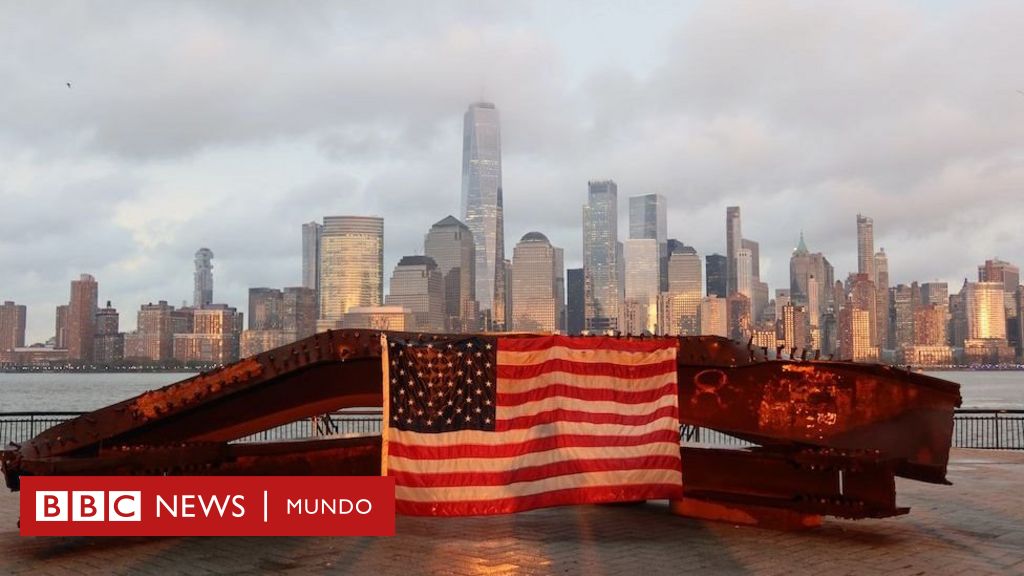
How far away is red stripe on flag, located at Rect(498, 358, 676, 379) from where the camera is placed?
36.0 feet

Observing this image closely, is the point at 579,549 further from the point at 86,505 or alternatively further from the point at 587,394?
the point at 86,505

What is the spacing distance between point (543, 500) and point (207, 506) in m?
4.23

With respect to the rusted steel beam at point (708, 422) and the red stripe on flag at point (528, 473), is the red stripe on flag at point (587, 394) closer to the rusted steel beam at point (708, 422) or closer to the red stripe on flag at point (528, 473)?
the rusted steel beam at point (708, 422)

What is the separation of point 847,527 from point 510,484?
474 centimetres

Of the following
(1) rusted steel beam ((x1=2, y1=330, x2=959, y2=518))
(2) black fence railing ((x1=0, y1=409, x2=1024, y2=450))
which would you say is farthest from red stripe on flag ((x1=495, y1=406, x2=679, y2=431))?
(2) black fence railing ((x1=0, y1=409, x2=1024, y2=450))

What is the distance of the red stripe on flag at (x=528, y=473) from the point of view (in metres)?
10.4

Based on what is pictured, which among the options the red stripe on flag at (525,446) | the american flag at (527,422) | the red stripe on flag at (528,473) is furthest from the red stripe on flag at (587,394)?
the red stripe on flag at (528,473)

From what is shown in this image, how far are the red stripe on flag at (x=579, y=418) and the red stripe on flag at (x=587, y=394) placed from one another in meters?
0.18

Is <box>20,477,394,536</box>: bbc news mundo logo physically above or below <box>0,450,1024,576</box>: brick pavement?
above

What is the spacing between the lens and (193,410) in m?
11.2

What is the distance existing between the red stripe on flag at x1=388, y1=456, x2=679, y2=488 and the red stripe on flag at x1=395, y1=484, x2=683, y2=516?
0.21m

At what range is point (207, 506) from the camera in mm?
11258

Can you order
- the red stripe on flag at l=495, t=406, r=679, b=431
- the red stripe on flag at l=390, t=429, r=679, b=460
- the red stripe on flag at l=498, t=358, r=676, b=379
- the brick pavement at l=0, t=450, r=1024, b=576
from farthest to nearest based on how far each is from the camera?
the red stripe on flag at l=498, t=358, r=676, b=379 < the red stripe on flag at l=495, t=406, r=679, b=431 < the red stripe on flag at l=390, t=429, r=679, b=460 < the brick pavement at l=0, t=450, r=1024, b=576

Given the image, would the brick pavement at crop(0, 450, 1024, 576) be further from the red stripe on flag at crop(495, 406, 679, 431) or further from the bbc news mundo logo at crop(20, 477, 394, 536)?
the red stripe on flag at crop(495, 406, 679, 431)
